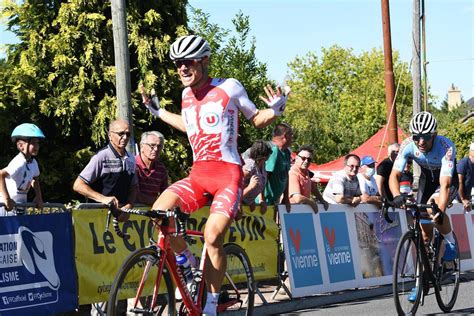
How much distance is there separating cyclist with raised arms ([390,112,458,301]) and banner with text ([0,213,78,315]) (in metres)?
3.34

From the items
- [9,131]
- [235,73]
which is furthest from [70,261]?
[235,73]

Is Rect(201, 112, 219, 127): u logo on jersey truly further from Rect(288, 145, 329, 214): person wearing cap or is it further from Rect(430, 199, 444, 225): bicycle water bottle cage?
Rect(288, 145, 329, 214): person wearing cap

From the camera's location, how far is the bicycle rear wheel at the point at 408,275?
9.67 m

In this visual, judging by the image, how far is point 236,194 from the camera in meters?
7.65

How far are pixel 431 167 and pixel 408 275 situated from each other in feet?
4.46

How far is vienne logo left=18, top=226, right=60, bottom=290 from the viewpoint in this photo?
30.1ft

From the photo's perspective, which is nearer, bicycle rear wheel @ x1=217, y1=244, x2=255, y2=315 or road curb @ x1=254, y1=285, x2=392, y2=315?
bicycle rear wheel @ x1=217, y1=244, x2=255, y2=315

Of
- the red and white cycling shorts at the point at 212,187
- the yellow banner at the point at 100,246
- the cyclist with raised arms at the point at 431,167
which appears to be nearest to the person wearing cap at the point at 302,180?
the yellow banner at the point at 100,246

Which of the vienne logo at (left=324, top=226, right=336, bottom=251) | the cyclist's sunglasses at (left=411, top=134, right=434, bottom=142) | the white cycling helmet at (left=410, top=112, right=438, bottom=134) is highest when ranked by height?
the white cycling helmet at (left=410, top=112, right=438, bottom=134)

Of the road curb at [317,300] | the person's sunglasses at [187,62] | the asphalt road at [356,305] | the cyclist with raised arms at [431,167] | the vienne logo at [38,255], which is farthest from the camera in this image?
the road curb at [317,300]

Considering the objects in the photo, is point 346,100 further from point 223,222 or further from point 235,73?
point 223,222

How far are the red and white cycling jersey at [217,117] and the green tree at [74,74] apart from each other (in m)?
15.3

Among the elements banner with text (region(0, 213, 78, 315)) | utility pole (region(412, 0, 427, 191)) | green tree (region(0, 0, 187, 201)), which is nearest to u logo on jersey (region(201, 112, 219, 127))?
banner with text (region(0, 213, 78, 315))

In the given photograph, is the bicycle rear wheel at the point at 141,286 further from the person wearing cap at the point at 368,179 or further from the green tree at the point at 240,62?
the green tree at the point at 240,62
